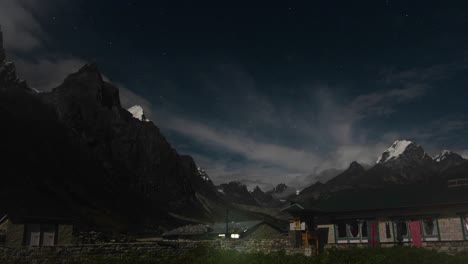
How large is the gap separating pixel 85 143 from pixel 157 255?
17340cm

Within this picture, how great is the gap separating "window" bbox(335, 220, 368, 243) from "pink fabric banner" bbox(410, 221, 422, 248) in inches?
185

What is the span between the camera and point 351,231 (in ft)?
133

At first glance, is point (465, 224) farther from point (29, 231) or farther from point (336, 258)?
point (29, 231)

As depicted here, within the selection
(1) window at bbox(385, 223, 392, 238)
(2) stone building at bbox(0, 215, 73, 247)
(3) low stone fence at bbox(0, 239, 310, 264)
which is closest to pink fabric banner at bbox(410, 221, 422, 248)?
(1) window at bbox(385, 223, 392, 238)

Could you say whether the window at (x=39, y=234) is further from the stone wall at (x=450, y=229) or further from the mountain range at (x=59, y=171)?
the mountain range at (x=59, y=171)

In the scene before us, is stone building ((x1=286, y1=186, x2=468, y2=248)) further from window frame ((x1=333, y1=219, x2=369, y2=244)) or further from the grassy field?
the grassy field

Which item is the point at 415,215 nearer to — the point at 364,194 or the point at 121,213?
the point at 364,194

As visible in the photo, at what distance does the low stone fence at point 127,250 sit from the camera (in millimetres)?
25156

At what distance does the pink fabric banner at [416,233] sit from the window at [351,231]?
15.5ft

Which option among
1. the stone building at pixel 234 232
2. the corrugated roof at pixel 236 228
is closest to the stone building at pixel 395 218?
the stone building at pixel 234 232

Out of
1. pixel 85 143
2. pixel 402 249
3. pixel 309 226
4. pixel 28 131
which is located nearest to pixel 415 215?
pixel 402 249

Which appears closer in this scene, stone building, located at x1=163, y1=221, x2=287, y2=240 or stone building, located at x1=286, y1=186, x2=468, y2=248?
stone building, located at x1=286, y1=186, x2=468, y2=248

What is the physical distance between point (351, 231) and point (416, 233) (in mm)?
6691

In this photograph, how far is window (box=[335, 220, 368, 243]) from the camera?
39719mm
